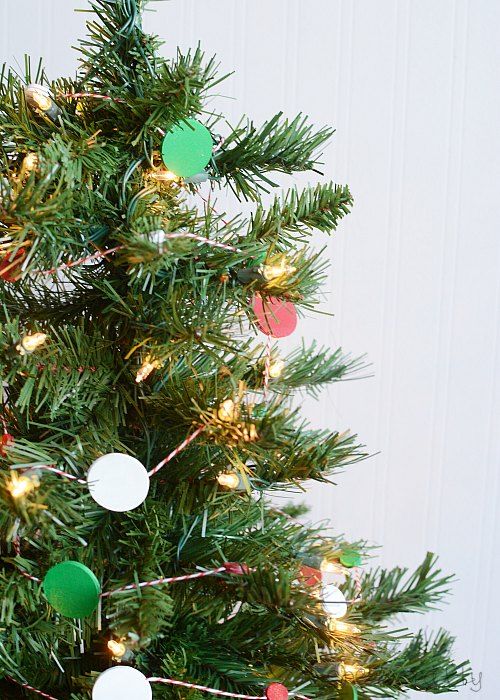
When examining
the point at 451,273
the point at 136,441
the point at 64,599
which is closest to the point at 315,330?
the point at 451,273

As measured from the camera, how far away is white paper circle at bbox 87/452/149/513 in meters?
0.40

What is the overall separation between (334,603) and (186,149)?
30cm

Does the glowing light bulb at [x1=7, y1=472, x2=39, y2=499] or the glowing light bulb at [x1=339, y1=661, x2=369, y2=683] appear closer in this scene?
the glowing light bulb at [x1=7, y1=472, x2=39, y2=499]

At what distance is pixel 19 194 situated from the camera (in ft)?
1.16

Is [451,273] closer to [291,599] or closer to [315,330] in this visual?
[315,330]

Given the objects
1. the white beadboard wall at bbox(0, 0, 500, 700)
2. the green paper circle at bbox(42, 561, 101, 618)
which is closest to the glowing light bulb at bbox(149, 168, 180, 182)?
the green paper circle at bbox(42, 561, 101, 618)

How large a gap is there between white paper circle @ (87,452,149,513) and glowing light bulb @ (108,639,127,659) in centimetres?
8

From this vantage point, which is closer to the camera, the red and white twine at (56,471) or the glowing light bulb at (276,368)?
the red and white twine at (56,471)

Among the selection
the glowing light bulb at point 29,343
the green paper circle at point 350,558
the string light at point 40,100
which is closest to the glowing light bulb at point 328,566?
the green paper circle at point 350,558

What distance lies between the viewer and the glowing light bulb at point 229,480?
1.48 feet

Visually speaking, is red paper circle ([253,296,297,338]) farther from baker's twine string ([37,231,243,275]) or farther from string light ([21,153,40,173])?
string light ([21,153,40,173])

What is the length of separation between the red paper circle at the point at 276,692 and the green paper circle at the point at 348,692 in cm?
3

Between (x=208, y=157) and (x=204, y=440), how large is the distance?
0.17 m

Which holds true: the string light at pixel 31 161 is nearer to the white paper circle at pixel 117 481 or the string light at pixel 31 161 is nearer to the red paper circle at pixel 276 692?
the white paper circle at pixel 117 481
